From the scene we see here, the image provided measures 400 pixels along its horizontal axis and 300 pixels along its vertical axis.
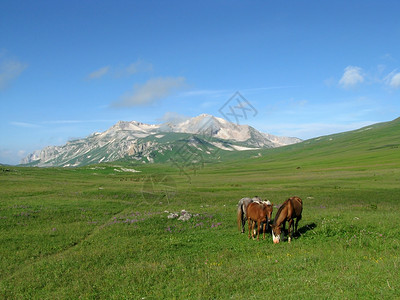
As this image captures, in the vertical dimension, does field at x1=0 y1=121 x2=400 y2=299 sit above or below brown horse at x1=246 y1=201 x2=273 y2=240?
below

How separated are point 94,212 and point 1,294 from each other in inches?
763

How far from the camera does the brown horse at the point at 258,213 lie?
20172 millimetres

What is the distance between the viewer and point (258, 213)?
20594 millimetres

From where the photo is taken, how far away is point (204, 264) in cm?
1563

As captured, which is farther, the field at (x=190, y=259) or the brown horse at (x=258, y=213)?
the brown horse at (x=258, y=213)

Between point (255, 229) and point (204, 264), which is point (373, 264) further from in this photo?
point (255, 229)

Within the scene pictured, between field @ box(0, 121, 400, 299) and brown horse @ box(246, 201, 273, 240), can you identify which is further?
brown horse @ box(246, 201, 273, 240)

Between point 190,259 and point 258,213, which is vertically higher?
point 258,213

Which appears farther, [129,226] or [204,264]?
[129,226]

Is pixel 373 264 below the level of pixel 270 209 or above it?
below

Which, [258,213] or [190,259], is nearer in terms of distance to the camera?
[190,259]

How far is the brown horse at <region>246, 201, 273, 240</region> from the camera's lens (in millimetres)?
20172

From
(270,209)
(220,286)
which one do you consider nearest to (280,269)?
(220,286)

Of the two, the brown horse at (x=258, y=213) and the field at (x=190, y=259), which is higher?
the brown horse at (x=258, y=213)
